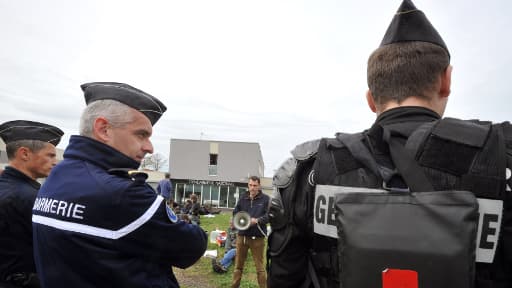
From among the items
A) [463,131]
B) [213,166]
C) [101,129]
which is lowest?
[213,166]

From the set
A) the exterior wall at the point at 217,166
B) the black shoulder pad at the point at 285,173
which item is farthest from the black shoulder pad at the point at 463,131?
the exterior wall at the point at 217,166

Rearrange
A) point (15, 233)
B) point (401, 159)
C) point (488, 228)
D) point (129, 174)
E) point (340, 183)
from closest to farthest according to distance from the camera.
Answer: point (488, 228) < point (401, 159) < point (340, 183) < point (129, 174) < point (15, 233)

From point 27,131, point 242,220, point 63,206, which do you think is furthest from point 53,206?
point 242,220

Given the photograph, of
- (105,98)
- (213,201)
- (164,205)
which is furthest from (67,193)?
(213,201)

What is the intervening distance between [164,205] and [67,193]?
51cm

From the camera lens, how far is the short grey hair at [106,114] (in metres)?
2.06

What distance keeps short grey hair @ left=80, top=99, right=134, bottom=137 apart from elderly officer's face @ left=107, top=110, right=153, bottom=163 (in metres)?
0.03

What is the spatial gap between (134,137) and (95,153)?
0.90 ft

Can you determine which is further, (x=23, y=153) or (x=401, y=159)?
(x=23, y=153)

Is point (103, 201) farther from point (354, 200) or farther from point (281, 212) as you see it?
point (354, 200)

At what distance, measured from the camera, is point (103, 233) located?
1.68 meters

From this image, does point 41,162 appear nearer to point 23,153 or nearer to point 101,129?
point 23,153

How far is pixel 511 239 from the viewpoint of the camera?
110 centimetres

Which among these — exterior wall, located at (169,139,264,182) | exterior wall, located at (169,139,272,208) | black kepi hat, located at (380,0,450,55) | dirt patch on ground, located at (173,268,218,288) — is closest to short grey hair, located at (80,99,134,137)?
black kepi hat, located at (380,0,450,55)
